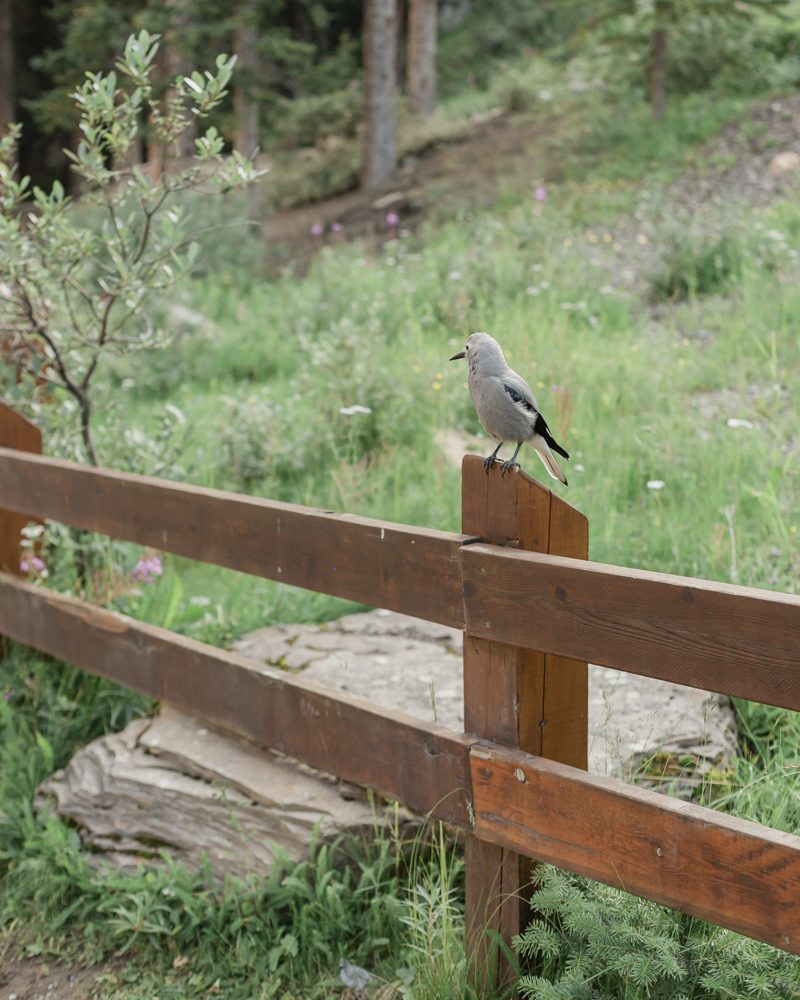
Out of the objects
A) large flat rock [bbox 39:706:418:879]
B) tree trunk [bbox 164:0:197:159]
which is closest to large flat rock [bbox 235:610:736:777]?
large flat rock [bbox 39:706:418:879]

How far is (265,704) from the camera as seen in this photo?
107 inches

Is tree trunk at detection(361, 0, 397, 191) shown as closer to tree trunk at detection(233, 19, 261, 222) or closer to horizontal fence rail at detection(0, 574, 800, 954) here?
tree trunk at detection(233, 19, 261, 222)

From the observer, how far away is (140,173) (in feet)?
11.0

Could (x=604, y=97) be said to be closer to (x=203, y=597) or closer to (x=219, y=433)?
(x=219, y=433)

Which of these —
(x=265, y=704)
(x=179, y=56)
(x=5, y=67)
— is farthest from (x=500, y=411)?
(x=5, y=67)

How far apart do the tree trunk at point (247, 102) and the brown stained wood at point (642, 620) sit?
1216cm

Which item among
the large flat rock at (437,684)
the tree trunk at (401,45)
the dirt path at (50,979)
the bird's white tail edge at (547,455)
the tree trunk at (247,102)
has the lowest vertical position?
the dirt path at (50,979)

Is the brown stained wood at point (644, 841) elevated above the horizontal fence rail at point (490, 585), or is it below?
below

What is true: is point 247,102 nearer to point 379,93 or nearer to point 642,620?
point 379,93

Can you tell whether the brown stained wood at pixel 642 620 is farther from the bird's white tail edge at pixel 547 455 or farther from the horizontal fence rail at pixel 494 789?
the bird's white tail edge at pixel 547 455

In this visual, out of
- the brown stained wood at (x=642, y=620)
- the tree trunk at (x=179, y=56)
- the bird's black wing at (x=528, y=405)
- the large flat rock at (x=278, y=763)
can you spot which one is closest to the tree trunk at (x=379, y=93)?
the tree trunk at (x=179, y=56)

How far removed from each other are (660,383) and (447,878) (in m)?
3.67

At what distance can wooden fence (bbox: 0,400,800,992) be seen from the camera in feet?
5.41

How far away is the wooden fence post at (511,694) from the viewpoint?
205cm
